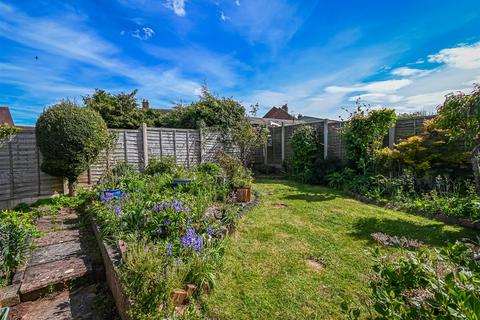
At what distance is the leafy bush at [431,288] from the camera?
37.6 inches

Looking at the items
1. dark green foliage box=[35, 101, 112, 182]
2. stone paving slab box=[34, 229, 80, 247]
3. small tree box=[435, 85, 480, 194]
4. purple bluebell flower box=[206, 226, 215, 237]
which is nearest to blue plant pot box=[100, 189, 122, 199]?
stone paving slab box=[34, 229, 80, 247]

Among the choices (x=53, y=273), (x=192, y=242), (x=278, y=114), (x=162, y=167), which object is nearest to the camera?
(x=192, y=242)

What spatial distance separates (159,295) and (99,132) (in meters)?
5.66

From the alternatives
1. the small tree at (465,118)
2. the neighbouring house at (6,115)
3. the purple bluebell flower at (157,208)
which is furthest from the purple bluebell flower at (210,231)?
the neighbouring house at (6,115)

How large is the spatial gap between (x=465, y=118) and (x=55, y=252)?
6.86 meters

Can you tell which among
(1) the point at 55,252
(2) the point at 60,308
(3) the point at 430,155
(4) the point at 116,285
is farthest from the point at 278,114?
(2) the point at 60,308

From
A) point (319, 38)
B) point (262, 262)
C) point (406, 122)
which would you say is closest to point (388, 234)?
point (262, 262)

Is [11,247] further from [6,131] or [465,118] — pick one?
[465,118]

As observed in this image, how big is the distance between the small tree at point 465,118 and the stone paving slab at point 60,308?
238 inches

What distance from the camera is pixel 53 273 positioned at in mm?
2555

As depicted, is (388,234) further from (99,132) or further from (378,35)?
(99,132)

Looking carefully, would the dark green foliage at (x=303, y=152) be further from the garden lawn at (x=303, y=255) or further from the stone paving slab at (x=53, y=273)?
the stone paving slab at (x=53, y=273)

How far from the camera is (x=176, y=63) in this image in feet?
27.8

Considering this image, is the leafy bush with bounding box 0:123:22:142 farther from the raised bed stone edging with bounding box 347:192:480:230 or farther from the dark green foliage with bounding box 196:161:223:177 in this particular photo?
the raised bed stone edging with bounding box 347:192:480:230
